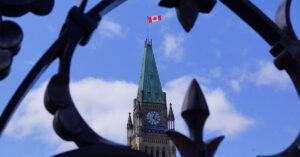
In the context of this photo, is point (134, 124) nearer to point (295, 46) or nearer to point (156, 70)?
point (156, 70)

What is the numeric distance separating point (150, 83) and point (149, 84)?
0.11m

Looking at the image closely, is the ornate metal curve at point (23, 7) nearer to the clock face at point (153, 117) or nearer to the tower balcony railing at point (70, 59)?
the tower balcony railing at point (70, 59)

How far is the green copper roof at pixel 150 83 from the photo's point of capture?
118ft

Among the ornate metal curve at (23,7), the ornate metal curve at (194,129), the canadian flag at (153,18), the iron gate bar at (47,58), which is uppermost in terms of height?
the canadian flag at (153,18)

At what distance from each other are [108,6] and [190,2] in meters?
0.16

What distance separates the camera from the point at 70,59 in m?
0.76

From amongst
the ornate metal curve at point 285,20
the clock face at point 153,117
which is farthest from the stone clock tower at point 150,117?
the ornate metal curve at point 285,20

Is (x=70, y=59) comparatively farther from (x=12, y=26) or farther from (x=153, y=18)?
(x=153, y=18)

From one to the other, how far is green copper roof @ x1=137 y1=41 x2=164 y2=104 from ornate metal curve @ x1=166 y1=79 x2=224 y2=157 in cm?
3485

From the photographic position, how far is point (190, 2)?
87 cm

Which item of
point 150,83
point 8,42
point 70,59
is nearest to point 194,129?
point 70,59

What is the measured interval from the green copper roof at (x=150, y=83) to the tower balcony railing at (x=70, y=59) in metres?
34.7

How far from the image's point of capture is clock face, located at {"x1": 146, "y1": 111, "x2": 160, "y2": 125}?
36.3 m

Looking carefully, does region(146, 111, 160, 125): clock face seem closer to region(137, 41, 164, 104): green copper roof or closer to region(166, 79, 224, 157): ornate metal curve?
region(137, 41, 164, 104): green copper roof
